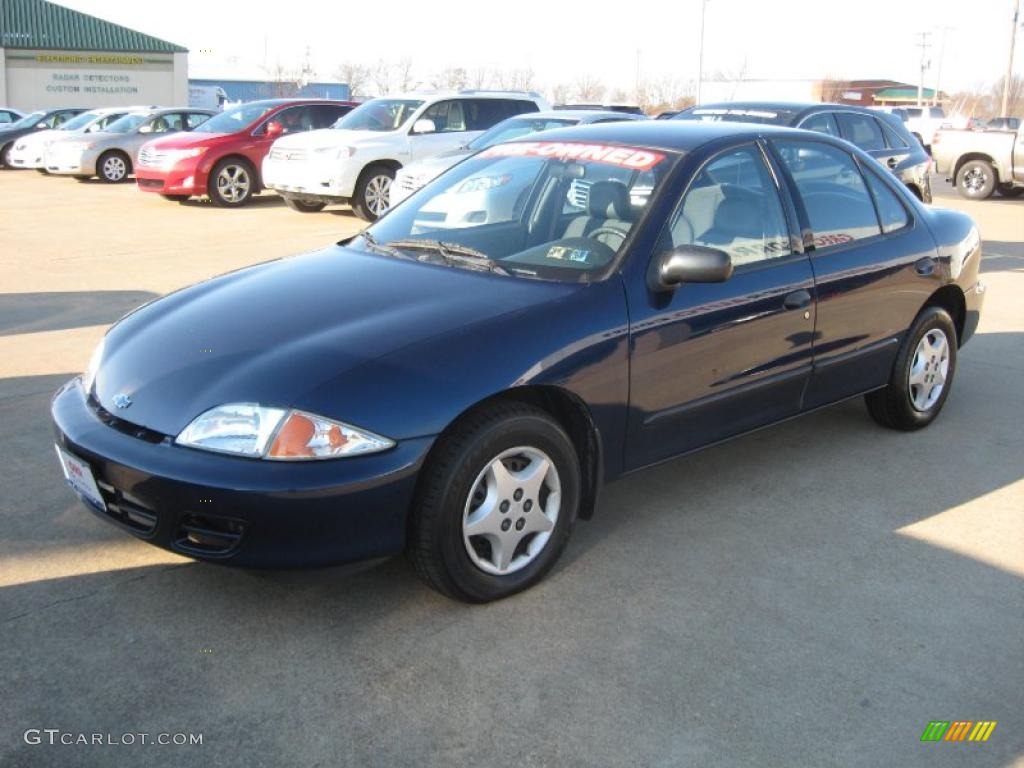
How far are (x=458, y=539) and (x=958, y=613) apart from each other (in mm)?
1733

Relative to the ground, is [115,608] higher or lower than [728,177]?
lower

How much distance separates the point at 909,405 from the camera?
542 cm

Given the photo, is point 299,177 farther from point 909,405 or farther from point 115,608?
point 115,608

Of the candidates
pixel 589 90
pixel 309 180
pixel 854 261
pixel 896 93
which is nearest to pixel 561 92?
pixel 589 90

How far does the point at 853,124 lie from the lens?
11609 millimetres

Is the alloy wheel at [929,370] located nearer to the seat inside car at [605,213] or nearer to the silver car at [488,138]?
the seat inside car at [605,213]

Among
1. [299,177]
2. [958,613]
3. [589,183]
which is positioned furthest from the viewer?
[299,177]

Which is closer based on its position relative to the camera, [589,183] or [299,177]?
[589,183]

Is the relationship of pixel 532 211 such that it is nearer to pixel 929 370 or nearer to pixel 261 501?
pixel 261 501

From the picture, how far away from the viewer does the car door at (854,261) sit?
4.72 metres

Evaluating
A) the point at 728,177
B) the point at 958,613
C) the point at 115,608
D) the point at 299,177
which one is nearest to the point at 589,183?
the point at 728,177

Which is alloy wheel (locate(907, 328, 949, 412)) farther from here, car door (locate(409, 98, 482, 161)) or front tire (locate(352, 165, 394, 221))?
car door (locate(409, 98, 482, 161))

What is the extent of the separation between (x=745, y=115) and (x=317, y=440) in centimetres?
919

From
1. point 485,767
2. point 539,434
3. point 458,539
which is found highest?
point 539,434
